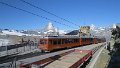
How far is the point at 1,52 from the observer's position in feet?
113

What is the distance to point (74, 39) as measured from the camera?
174 ft

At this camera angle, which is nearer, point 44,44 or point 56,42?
point 44,44

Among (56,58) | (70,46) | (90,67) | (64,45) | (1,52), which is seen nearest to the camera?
(56,58)

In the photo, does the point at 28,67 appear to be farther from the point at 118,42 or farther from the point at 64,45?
the point at 64,45

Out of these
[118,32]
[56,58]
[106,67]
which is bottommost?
[106,67]

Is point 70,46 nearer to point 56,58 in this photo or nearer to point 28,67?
point 56,58

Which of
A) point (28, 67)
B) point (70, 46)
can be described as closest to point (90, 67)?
point (28, 67)

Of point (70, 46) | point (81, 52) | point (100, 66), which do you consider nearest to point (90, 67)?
point (100, 66)

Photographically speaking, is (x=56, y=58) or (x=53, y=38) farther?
(x=53, y=38)

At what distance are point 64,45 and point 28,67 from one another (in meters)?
31.7

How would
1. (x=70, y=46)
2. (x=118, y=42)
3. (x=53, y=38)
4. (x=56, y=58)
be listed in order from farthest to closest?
(x=70, y=46)
(x=53, y=38)
(x=118, y=42)
(x=56, y=58)

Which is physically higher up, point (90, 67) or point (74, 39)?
point (74, 39)

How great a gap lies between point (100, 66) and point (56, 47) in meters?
16.3

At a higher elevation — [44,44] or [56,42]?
Result: [56,42]
